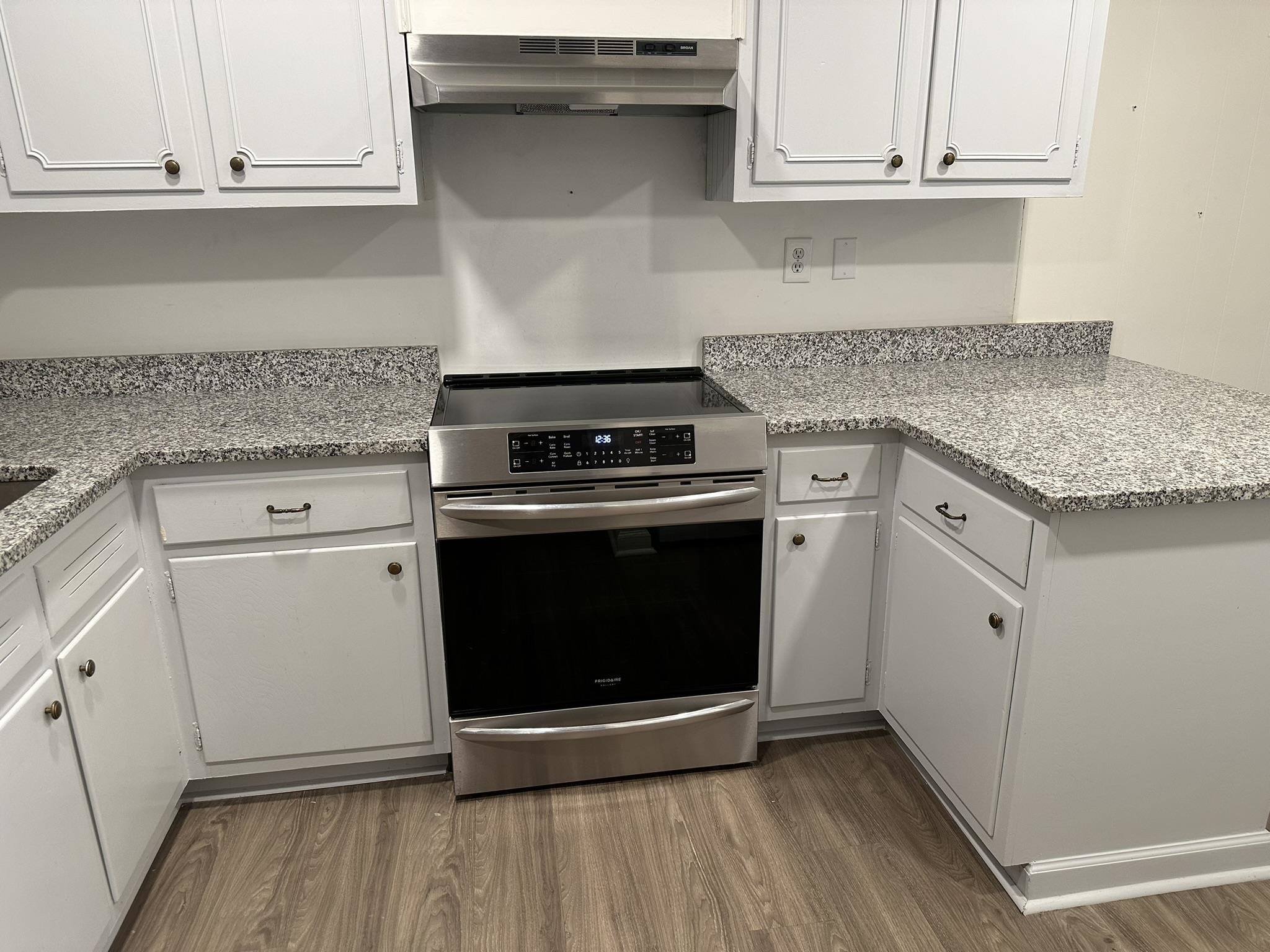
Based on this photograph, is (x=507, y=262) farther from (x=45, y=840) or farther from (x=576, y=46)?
(x=45, y=840)

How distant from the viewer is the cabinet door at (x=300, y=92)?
1713 millimetres

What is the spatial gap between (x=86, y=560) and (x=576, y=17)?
1.35 m

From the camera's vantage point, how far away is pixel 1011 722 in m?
1.56

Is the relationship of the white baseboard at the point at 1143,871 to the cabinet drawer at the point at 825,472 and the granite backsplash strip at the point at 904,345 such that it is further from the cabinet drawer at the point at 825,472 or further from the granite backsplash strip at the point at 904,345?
the granite backsplash strip at the point at 904,345

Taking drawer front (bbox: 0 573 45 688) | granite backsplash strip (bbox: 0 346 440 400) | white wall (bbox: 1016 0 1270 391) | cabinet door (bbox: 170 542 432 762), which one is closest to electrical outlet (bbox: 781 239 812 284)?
white wall (bbox: 1016 0 1270 391)

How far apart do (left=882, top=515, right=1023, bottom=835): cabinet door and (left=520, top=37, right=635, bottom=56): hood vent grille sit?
1145mm

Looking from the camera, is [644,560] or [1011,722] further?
[644,560]

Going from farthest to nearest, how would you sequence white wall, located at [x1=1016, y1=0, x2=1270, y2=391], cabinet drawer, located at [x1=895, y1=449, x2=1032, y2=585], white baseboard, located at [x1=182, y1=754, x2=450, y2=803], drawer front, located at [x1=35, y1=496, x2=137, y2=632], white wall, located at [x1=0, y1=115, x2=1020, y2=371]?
white wall, located at [x1=1016, y1=0, x2=1270, y2=391]
white wall, located at [x1=0, y1=115, x2=1020, y2=371]
white baseboard, located at [x1=182, y1=754, x2=450, y2=803]
cabinet drawer, located at [x1=895, y1=449, x2=1032, y2=585]
drawer front, located at [x1=35, y1=496, x2=137, y2=632]

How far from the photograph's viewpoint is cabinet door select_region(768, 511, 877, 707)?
77.5 inches

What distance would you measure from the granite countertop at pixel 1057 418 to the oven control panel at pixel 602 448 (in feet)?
0.69

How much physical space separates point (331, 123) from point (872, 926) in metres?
1.91

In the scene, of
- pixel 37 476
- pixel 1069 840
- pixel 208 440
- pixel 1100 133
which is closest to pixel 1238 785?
pixel 1069 840

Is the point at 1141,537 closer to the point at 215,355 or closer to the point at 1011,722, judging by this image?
the point at 1011,722

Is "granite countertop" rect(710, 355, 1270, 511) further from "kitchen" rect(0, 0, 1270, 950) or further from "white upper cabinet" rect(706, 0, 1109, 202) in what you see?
"white upper cabinet" rect(706, 0, 1109, 202)
